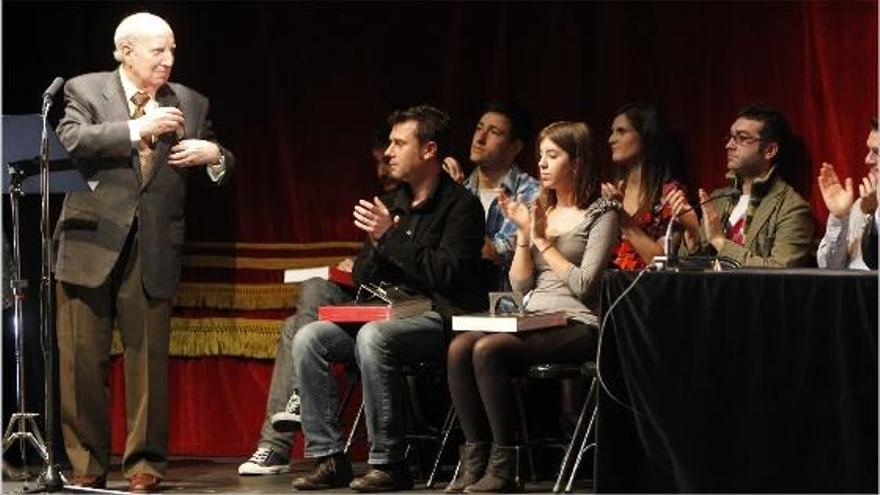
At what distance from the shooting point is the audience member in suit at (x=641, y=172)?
20.9 feet

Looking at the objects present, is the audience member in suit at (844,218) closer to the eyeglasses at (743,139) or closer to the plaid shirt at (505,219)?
the eyeglasses at (743,139)

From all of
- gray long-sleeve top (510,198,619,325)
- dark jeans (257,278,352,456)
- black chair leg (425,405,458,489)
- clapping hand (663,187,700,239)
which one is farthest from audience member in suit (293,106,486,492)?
clapping hand (663,187,700,239)

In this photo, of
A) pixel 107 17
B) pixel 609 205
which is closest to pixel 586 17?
pixel 609 205

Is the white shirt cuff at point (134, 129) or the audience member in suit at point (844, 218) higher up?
the white shirt cuff at point (134, 129)

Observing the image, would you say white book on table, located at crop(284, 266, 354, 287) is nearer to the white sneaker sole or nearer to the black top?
the black top

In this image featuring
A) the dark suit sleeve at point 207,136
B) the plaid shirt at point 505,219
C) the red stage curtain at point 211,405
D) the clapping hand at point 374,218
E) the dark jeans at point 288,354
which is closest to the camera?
the clapping hand at point 374,218

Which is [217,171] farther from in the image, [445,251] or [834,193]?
[834,193]

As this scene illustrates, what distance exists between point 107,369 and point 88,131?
82cm

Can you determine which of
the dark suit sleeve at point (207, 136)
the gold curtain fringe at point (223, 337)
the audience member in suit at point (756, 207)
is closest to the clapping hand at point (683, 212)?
the audience member in suit at point (756, 207)

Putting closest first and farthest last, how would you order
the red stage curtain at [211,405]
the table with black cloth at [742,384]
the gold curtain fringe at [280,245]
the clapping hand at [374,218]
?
the table with black cloth at [742,384]
the clapping hand at [374,218]
the gold curtain fringe at [280,245]
the red stage curtain at [211,405]

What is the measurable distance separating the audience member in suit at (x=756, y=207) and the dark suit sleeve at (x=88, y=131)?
1851 millimetres

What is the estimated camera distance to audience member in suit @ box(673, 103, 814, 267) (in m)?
6.04

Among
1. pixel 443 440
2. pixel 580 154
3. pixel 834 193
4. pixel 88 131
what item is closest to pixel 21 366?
pixel 88 131

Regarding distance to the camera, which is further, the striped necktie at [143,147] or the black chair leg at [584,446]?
the striped necktie at [143,147]
